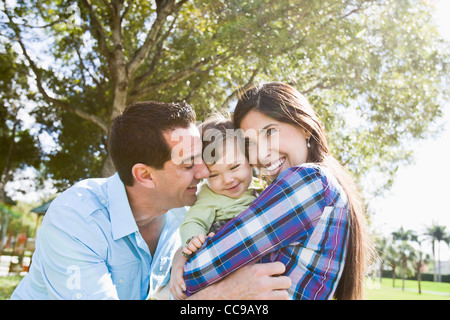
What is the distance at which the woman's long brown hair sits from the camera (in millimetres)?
2172

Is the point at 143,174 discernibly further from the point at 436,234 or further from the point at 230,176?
the point at 436,234

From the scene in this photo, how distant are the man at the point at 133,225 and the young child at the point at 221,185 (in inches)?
4.0

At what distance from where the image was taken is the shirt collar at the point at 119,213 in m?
2.74

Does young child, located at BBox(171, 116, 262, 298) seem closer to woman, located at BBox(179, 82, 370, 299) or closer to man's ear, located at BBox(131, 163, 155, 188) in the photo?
man's ear, located at BBox(131, 163, 155, 188)

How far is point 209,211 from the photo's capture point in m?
2.81

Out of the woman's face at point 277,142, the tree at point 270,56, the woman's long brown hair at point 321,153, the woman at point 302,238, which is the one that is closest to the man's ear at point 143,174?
the woman's long brown hair at point 321,153

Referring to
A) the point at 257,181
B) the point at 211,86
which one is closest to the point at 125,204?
the point at 257,181

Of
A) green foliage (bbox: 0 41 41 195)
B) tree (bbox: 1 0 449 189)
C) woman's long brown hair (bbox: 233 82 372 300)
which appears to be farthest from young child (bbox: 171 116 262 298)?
green foliage (bbox: 0 41 41 195)

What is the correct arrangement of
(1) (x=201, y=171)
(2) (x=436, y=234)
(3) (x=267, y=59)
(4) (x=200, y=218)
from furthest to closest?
(2) (x=436, y=234), (3) (x=267, y=59), (1) (x=201, y=171), (4) (x=200, y=218)

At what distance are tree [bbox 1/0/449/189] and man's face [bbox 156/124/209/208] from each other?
5.36 metres

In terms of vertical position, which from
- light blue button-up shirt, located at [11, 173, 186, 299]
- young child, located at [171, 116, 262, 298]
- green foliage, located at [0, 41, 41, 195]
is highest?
green foliage, located at [0, 41, 41, 195]

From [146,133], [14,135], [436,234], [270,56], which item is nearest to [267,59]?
[270,56]

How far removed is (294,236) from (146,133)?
161 cm

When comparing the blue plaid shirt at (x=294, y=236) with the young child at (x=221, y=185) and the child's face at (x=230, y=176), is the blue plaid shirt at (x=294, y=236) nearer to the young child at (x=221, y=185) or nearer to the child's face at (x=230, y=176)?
the young child at (x=221, y=185)
